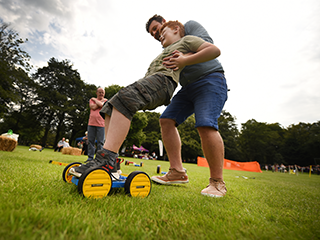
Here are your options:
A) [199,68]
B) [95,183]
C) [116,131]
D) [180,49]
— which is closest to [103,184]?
[95,183]

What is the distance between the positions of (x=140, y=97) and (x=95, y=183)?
0.90 metres

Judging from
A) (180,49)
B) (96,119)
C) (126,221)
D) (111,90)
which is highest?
(111,90)

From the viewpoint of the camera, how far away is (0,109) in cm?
1716

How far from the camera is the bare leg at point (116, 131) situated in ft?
5.24

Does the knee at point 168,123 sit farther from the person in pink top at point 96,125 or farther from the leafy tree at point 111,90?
the leafy tree at point 111,90

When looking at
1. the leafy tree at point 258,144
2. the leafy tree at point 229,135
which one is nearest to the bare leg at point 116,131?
the leafy tree at point 229,135

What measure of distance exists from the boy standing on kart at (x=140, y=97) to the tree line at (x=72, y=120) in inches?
817

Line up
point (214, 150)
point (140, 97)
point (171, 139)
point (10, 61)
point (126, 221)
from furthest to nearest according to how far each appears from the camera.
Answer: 1. point (10, 61)
2. point (171, 139)
3. point (214, 150)
4. point (140, 97)
5. point (126, 221)

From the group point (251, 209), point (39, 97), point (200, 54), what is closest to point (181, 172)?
point (251, 209)

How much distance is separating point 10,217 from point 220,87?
2371mm

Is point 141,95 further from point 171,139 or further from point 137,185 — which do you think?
point 171,139

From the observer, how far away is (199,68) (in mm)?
2361

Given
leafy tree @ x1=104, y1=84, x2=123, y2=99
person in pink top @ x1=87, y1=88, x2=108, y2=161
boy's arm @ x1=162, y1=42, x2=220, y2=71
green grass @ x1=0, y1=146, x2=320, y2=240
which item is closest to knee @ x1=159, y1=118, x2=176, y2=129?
boy's arm @ x1=162, y1=42, x2=220, y2=71

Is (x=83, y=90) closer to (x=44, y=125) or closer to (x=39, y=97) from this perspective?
(x=39, y=97)
